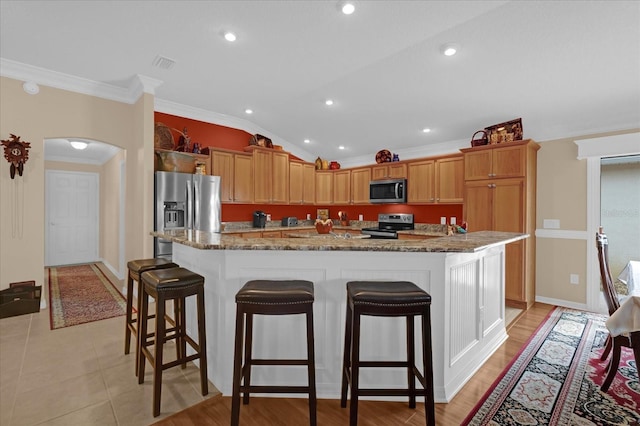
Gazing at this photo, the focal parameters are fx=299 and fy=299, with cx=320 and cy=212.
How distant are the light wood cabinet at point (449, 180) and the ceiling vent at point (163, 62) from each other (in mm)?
4025

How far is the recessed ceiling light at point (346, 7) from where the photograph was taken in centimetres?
239

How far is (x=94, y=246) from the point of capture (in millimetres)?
6977

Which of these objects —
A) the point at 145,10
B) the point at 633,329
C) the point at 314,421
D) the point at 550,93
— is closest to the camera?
the point at 314,421

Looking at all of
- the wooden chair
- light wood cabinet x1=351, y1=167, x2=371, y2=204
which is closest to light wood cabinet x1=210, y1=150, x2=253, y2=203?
light wood cabinet x1=351, y1=167, x2=371, y2=204

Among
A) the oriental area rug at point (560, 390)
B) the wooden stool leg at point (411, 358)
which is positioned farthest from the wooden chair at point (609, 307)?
the wooden stool leg at point (411, 358)

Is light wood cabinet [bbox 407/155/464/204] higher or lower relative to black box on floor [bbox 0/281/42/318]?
higher

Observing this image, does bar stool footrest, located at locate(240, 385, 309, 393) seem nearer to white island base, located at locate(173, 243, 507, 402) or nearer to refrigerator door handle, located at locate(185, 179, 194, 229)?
white island base, located at locate(173, 243, 507, 402)

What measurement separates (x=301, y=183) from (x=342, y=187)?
2.84 feet

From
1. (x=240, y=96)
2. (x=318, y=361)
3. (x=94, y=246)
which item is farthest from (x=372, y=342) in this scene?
(x=94, y=246)

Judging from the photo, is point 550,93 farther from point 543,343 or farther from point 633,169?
point 543,343

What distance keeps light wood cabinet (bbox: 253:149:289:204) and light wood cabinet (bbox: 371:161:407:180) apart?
1710mm

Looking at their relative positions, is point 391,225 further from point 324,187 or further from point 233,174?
point 233,174

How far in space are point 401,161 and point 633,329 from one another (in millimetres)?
3962

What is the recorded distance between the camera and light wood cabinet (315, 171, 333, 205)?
21.1 feet
